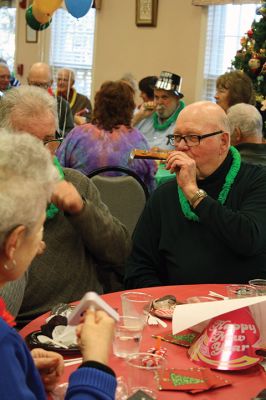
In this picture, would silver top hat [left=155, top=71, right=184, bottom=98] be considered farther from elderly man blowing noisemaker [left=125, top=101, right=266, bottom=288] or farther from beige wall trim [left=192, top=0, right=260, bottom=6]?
elderly man blowing noisemaker [left=125, top=101, right=266, bottom=288]

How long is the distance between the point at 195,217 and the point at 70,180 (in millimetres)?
524

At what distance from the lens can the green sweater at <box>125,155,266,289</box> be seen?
Result: 2303 millimetres

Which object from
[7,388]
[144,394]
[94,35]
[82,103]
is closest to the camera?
[7,388]

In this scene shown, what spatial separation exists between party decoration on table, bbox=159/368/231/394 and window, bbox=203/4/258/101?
584 cm

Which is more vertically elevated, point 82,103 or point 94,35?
point 94,35

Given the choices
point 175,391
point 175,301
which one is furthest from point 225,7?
point 175,391

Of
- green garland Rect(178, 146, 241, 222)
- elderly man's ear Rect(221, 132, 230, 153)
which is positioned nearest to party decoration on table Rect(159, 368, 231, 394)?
green garland Rect(178, 146, 241, 222)

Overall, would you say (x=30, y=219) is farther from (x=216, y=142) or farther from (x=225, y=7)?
(x=225, y=7)

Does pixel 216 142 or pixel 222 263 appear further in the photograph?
pixel 216 142

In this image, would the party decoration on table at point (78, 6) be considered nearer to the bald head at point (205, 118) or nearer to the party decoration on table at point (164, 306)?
the bald head at point (205, 118)

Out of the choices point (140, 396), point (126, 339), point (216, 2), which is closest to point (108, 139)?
point (126, 339)

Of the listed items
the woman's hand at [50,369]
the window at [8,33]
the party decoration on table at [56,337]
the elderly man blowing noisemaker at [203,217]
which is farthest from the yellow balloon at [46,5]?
the woman's hand at [50,369]

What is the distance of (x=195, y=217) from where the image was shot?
7.88 ft

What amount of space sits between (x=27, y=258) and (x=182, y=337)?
2.07 feet
